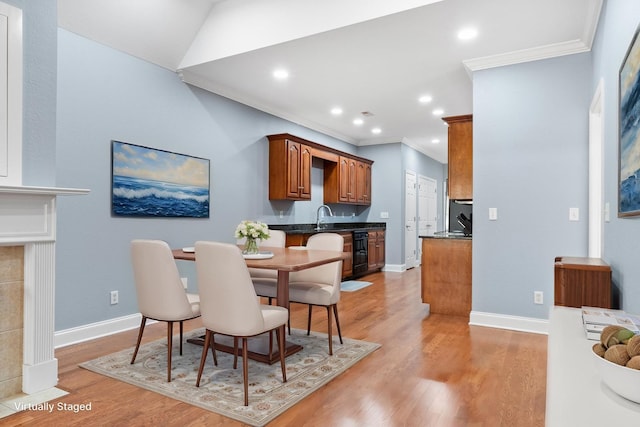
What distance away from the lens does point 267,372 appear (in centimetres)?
269

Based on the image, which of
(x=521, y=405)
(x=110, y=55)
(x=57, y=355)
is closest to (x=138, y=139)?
(x=110, y=55)

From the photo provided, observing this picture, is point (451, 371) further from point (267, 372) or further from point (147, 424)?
point (147, 424)

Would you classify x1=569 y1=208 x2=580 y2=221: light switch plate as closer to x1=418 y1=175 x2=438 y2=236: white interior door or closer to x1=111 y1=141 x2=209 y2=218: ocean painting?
x1=111 y1=141 x2=209 y2=218: ocean painting

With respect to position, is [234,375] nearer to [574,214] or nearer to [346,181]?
[574,214]

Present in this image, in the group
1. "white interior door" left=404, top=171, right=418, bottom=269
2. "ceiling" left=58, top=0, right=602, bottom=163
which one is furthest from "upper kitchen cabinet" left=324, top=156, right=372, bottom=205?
"ceiling" left=58, top=0, right=602, bottom=163

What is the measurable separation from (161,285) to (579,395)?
2.37m

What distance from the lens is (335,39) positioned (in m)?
3.47

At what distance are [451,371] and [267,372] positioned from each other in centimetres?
128

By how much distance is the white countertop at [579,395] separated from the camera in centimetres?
75

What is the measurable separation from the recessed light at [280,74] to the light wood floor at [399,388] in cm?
268

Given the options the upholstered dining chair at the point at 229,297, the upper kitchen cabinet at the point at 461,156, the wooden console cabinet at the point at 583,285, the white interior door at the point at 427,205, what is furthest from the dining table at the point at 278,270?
the white interior door at the point at 427,205

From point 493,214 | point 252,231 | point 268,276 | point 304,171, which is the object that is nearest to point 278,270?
point 252,231

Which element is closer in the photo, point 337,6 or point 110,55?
point 337,6

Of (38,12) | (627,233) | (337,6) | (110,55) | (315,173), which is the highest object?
(337,6)
